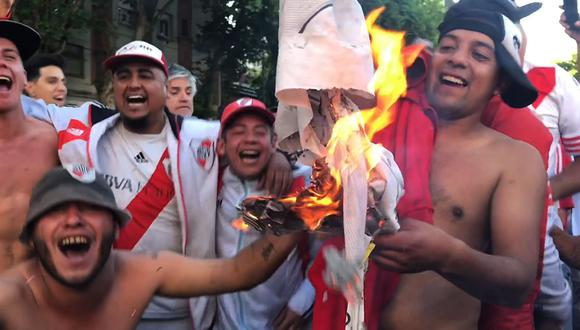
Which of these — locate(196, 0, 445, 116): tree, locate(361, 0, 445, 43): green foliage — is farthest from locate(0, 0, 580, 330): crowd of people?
locate(196, 0, 445, 116): tree

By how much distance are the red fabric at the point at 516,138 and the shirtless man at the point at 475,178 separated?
0.32 ft

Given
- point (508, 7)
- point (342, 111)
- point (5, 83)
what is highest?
point (508, 7)

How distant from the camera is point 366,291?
245cm

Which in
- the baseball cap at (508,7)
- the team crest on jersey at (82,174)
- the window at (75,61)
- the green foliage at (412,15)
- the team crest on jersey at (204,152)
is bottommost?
the window at (75,61)

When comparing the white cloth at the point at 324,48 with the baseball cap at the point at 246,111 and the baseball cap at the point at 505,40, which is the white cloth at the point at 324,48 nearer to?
the baseball cap at the point at 505,40

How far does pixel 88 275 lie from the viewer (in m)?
2.19

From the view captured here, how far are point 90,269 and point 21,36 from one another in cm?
141

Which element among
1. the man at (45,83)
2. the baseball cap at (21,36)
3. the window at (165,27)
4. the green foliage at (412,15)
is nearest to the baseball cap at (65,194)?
the baseball cap at (21,36)

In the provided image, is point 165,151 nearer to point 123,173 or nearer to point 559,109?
point 123,173

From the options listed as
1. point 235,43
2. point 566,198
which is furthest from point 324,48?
point 235,43

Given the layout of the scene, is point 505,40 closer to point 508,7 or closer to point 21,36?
point 508,7

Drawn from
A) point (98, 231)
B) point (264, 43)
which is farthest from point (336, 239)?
point (264, 43)

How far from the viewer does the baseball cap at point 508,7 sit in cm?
262

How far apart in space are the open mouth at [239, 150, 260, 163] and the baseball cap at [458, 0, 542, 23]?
3.96 ft
